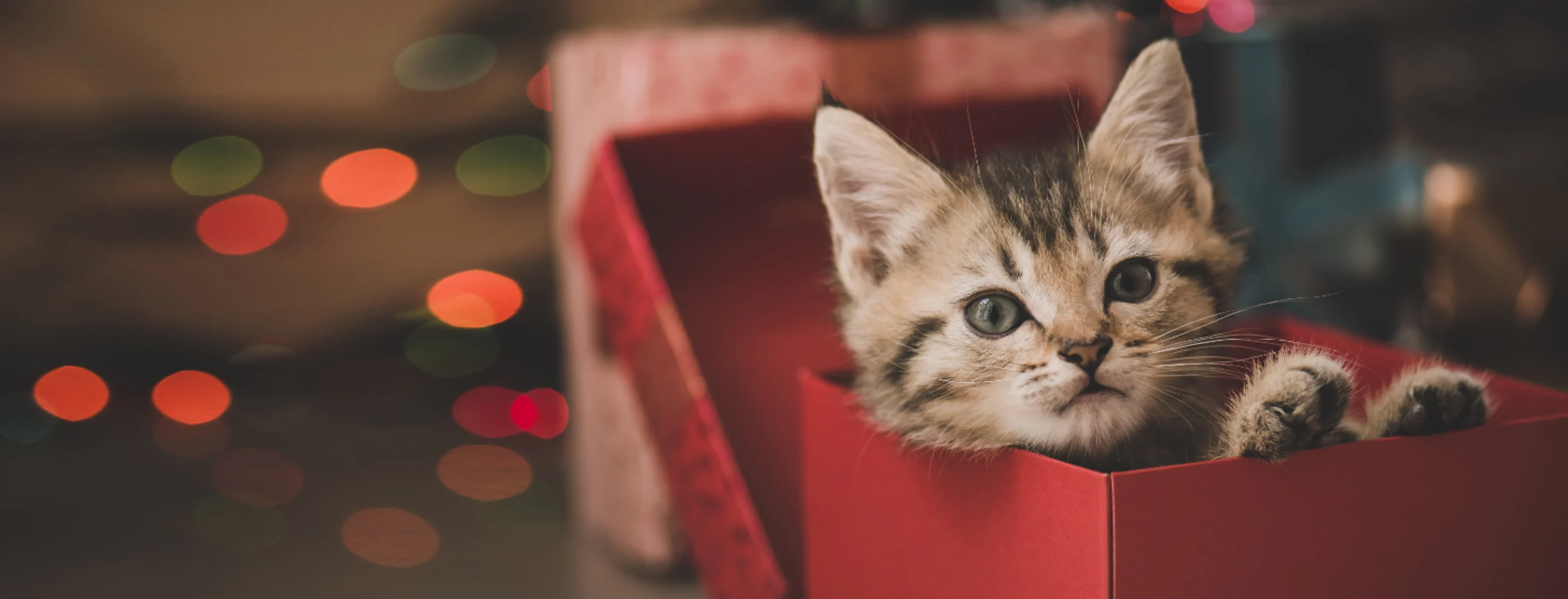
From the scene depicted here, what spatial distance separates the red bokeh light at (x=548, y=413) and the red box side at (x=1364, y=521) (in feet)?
4.50

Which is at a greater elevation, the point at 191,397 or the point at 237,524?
the point at 191,397

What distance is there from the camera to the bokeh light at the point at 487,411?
1.87 m

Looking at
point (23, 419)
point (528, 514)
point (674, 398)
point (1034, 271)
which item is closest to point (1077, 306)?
point (1034, 271)

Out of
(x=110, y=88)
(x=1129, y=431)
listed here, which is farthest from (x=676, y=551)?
(x=110, y=88)

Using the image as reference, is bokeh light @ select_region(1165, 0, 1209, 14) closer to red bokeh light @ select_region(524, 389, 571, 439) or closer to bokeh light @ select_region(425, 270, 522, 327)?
red bokeh light @ select_region(524, 389, 571, 439)

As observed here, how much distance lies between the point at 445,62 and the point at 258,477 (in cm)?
81

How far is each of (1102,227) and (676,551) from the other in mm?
708

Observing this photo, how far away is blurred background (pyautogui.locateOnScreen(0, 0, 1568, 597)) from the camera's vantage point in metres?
1.37

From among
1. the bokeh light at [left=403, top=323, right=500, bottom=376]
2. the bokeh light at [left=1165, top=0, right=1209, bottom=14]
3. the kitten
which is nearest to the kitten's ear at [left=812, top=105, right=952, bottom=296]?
the kitten

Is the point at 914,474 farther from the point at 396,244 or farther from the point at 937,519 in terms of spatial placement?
the point at 396,244

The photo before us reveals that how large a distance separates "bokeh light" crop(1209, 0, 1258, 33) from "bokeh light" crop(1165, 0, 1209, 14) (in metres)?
0.03

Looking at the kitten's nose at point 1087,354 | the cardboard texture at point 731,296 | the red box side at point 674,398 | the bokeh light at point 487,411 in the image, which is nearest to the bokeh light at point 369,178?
the bokeh light at point 487,411

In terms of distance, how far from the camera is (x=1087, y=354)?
67 centimetres

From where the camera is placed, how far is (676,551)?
126cm
